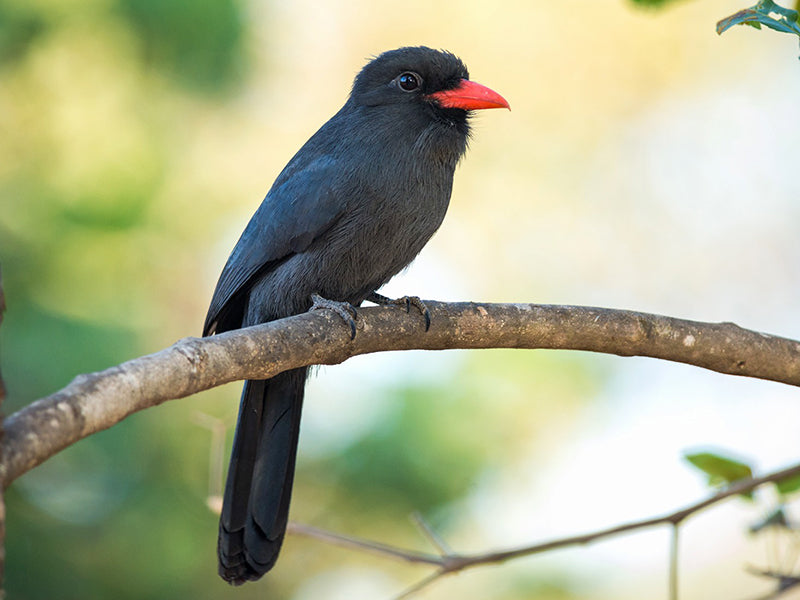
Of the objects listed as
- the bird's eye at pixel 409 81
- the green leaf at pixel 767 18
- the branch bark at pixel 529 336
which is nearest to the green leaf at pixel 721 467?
the branch bark at pixel 529 336

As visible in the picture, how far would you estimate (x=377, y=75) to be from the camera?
3.45 meters

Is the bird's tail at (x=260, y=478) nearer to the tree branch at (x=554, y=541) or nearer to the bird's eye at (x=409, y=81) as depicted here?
the tree branch at (x=554, y=541)

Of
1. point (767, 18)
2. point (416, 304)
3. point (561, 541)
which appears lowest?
point (561, 541)

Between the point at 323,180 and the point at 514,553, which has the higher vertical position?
the point at 323,180

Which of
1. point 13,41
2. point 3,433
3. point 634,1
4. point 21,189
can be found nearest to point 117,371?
point 3,433

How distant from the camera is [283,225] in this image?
3.18 m

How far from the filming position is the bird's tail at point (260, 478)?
9.74ft

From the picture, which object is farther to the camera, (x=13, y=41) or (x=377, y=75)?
(x=13, y=41)

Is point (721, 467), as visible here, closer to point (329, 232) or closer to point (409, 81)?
point (329, 232)

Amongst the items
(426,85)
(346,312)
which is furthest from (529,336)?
(426,85)

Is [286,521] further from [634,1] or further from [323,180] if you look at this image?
[634,1]

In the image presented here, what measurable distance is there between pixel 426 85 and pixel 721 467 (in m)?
1.62

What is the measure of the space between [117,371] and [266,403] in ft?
5.48

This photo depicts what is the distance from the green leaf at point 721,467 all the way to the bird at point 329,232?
1.11 metres
